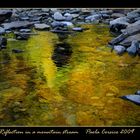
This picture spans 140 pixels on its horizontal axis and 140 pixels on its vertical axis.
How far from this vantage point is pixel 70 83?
2.29m

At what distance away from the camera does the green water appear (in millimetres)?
2207

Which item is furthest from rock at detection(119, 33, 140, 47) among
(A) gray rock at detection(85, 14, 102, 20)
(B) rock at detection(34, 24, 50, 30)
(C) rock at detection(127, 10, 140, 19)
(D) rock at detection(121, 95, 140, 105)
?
(B) rock at detection(34, 24, 50, 30)

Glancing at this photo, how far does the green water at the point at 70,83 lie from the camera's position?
221 centimetres

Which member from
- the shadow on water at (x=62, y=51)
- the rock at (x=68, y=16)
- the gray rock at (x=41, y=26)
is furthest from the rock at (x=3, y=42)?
the rock at (x=68, y=16)

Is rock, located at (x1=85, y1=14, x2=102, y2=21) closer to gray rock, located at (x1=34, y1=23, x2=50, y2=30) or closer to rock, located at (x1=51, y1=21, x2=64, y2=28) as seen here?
rock, located at (x1=51, y1=21, x2=64, y2=28)

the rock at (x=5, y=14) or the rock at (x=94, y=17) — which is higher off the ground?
the rock at (x=5, y=14)

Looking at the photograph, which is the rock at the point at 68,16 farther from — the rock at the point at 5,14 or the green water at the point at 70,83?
the rock at the point at 5,14

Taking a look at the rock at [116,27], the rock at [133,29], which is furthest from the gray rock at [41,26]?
the rock at [133,29]

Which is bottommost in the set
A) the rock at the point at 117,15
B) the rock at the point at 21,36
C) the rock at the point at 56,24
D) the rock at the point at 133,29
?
the rock at the point at 21,36

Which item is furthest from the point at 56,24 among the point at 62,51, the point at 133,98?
the point at 133,98

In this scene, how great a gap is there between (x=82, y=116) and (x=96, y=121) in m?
0.10

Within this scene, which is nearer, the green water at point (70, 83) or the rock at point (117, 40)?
the green water at point (70, 83)
